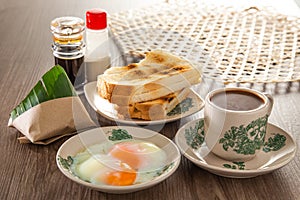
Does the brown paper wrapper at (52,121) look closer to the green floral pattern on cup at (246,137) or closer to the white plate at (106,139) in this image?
the white plate at (106,139)

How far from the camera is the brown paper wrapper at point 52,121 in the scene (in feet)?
4.14

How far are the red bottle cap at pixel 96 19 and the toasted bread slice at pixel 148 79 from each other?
0.14m

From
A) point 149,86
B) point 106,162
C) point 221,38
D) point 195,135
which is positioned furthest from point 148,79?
point 221,38

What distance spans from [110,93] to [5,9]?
Answer: 1.01 meters

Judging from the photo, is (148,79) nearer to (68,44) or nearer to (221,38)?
(68,44)

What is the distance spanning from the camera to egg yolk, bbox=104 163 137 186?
3.49ft

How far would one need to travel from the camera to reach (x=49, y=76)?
1327 millimetres

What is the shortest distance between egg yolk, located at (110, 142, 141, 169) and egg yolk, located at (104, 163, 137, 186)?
0.03 meters

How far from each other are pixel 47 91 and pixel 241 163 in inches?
18.6

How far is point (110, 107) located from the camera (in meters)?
1.39

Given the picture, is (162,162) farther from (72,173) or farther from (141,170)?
(72,173)

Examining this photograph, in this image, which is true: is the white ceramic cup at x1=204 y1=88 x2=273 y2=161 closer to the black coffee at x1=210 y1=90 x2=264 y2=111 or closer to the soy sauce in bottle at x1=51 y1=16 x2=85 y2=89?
the black coffee at x1=210 y1=90 x2=264 y2=111

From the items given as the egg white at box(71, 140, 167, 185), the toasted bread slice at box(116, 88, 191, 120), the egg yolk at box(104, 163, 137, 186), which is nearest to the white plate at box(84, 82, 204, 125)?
the toasted bread slice at box(116, 88, 191, 120)

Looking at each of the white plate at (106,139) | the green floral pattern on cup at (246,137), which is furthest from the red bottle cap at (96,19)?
the green floral pattern on cup at (246,137)
